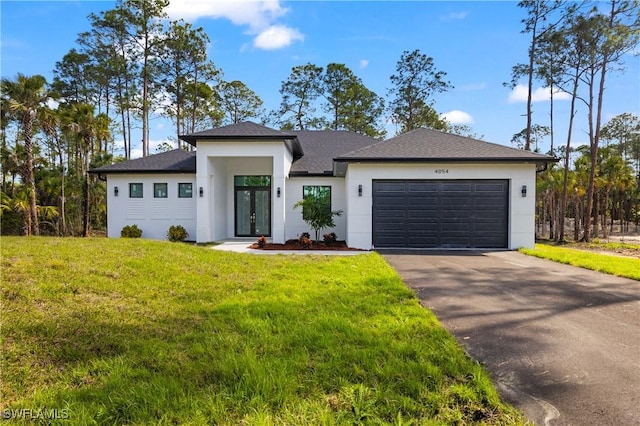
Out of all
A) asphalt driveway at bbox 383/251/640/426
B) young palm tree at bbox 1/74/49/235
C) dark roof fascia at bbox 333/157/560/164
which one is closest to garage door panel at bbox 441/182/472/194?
dark roof fascia at bbox 333/157/560/164

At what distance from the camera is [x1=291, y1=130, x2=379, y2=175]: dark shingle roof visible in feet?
46.5

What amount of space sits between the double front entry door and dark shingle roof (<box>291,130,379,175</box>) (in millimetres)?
2049

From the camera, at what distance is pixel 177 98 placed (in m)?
25.2

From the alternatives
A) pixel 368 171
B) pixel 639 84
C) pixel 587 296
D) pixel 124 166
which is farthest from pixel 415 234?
pixel 639 84

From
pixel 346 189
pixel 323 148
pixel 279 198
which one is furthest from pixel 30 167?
pixel 346 189

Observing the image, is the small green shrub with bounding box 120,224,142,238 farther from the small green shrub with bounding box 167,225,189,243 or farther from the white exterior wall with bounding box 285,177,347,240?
the white exterior wall with bounding box 285,177,347,240

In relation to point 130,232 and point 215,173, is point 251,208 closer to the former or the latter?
point 215,173

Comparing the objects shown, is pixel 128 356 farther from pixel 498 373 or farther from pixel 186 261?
pixel 186 261

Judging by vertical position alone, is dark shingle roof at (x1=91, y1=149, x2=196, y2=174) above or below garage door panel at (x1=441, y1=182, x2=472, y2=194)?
above

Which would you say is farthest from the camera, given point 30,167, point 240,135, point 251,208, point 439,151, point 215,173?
point 30,167

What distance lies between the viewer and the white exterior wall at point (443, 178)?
10867 mm

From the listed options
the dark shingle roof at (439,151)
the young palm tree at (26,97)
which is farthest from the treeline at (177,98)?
the dark shingle roof at (439,151)

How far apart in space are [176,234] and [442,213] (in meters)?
10.3

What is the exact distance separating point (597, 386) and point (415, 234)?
8715 mm
